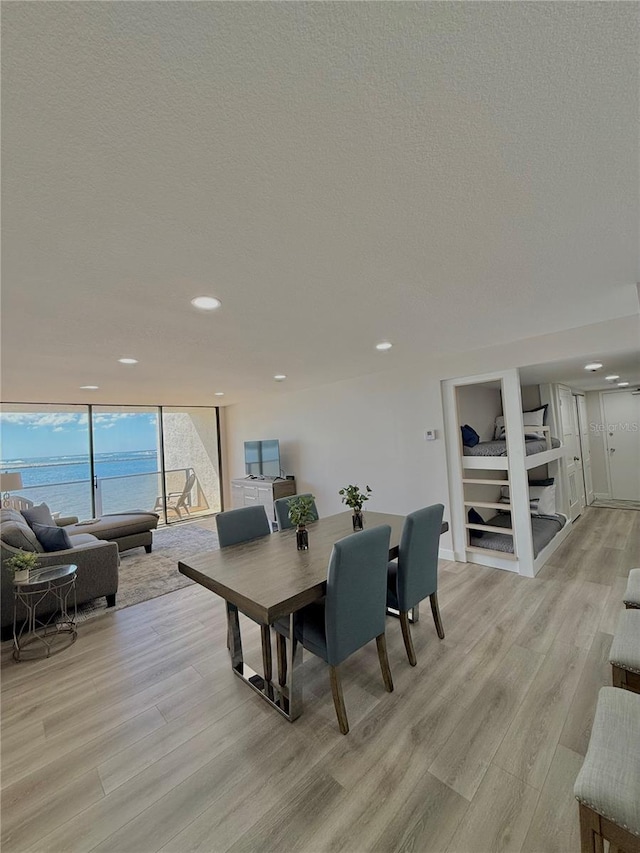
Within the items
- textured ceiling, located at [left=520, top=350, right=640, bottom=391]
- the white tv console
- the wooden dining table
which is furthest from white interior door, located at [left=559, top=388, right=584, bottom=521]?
the white tv console

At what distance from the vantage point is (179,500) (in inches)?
284

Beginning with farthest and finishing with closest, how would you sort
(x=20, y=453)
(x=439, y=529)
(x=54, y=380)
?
1. (x=20, y=453)
2. (x=54, y=380)
3. (x=439, y=529)

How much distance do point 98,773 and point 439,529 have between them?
90.0 inches

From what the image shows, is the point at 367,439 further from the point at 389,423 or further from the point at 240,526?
the point at 240,526

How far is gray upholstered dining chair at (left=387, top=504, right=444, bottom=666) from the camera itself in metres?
2.20

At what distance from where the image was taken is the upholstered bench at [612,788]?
90 cm

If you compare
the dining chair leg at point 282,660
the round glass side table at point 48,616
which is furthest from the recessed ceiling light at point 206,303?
the round glass side table at point 48,616

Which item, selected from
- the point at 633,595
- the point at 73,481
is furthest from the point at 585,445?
the point at 73,481

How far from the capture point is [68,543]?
331 cm

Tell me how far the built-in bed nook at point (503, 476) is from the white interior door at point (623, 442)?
242 centimetres

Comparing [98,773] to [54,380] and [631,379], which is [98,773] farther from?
[631,379]

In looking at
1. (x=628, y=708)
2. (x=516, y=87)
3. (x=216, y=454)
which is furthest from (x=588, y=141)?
(x=216, y=454)

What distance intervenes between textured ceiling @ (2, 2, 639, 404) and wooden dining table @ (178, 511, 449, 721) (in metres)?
1.64

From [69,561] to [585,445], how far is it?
316 inches
